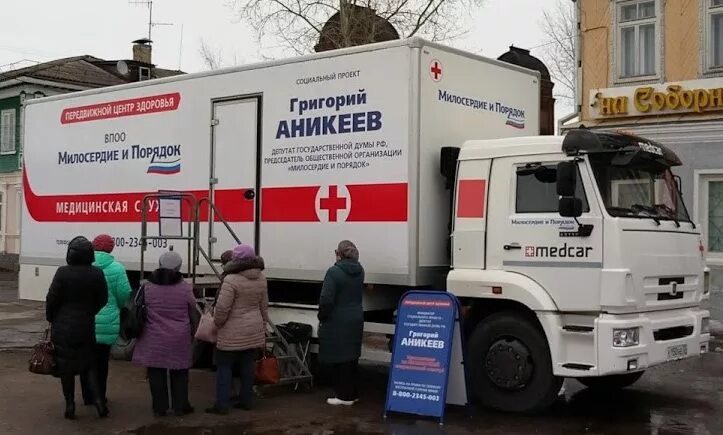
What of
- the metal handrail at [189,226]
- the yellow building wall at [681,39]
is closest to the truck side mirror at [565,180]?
the metal handrail at [189,226]

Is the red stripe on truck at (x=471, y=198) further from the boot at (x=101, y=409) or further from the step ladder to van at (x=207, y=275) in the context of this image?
the boot at (x=101, y=409)

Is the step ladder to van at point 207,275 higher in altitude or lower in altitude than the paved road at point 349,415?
higher

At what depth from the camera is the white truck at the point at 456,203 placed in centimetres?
762

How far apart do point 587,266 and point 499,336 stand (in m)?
1.12

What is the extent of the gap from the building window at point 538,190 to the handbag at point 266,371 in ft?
9.60

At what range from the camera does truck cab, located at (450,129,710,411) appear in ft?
24.6

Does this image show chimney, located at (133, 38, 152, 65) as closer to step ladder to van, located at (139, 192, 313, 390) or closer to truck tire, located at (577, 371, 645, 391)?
step ladder to van, located at (139, 192, 313, 390)

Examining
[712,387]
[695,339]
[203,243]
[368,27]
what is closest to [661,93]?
[712,387]

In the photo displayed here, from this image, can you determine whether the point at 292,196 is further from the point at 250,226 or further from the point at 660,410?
the point at 660,410

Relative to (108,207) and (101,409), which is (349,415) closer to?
(101,409)

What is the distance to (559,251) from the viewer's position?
7.71 meters

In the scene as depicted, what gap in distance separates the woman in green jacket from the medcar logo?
3900mm

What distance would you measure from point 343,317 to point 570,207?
2455 millimetres

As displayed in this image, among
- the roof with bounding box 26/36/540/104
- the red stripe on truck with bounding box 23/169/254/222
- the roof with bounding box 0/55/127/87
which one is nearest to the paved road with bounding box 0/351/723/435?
the red stripe on truck with bounding box 23/169/254/222
